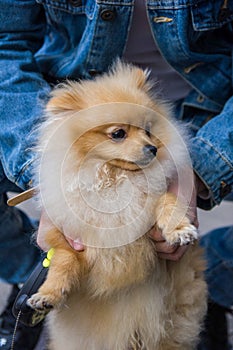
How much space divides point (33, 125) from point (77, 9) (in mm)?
406

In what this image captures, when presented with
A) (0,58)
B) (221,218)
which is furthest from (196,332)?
(221,218)

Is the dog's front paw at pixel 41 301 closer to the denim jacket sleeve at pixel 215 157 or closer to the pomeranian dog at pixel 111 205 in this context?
the pomeranian dog at pixel 111 205

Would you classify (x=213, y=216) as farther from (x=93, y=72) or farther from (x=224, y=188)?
(x=93, y=72)

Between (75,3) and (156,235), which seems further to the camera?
(75,3)

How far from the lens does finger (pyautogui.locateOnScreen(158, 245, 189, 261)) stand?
1.34m

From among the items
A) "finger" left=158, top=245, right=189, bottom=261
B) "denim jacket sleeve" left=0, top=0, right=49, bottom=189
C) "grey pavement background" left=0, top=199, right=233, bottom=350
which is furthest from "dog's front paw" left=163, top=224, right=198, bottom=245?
"grey pavement background" left=0, top=199, right=233, bottom=350

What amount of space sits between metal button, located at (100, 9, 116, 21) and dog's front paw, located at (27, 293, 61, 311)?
32.7 inches

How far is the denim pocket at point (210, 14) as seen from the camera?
1.60 meters

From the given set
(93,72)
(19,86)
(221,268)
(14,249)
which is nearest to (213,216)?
(221,268)

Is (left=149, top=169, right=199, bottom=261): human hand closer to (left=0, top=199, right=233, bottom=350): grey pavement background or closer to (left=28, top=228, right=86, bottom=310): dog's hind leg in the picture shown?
(left=28, top=228, right=86, bottom=310): dog's hind leg

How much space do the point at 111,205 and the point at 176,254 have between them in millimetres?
216

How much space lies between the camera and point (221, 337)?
1889mm

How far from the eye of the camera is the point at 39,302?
1.23 meters

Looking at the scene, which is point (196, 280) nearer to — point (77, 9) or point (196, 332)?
point (196, 332)
